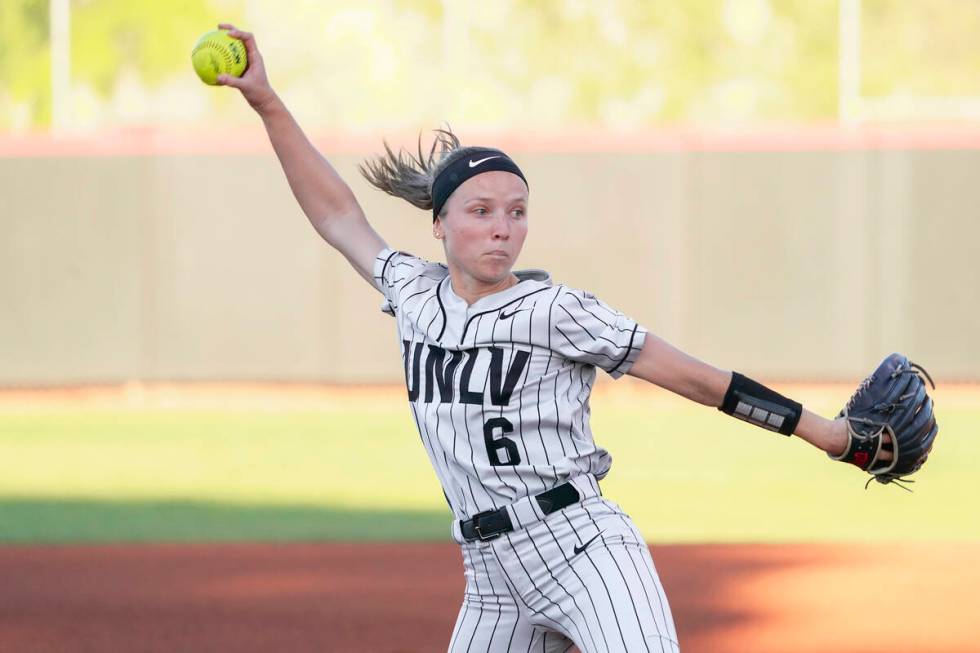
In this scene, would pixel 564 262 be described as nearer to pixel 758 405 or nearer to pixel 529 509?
pixel 758 405

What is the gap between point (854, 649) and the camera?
562 cm

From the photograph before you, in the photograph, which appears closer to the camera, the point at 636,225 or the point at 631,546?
the point at 631,546

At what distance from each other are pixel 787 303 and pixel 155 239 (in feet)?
23.1

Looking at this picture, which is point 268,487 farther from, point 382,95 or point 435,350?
point 382,95

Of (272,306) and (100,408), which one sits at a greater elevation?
(272,306)

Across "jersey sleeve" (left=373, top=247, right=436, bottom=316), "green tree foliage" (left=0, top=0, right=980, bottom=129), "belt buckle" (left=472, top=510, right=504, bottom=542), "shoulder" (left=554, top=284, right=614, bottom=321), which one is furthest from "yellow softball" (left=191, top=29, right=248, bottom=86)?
"green tree foliage" (left=0, top=0, right=980, bottom=129)

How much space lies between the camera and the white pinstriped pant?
2.98 m

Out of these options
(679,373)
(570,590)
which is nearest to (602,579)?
(570,590)

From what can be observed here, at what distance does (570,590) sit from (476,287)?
27.8 inches

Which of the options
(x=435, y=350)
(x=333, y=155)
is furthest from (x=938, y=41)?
(x=435, y=350)

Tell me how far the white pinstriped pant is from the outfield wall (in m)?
12.5

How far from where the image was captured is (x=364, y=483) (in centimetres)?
1004

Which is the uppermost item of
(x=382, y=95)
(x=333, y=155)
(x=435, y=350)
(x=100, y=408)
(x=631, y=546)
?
(x=382, y=95)

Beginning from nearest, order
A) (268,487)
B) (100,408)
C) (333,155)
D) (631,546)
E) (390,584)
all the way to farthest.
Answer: (631,546) < (390,584) < (268,487) < (100,408) < (333,155)
